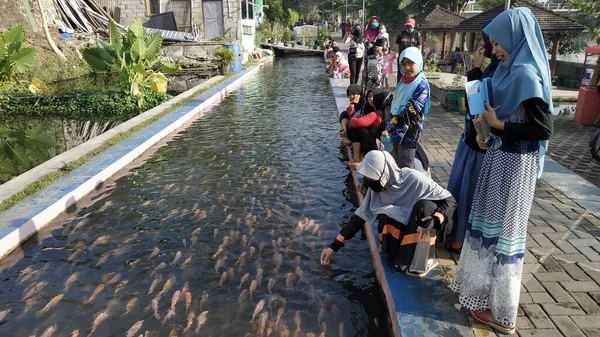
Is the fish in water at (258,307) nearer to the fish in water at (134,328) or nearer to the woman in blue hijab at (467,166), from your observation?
the fish in water at (134,328)

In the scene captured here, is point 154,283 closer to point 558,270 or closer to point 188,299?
point 188,299

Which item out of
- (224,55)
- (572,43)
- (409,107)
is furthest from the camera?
(572,43)

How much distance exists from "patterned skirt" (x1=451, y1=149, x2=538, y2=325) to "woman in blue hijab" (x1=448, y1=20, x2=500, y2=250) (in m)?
0.76

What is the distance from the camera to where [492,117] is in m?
2.76

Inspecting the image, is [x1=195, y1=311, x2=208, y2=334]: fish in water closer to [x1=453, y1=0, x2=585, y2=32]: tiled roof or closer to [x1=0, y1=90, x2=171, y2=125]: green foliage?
[x1=0, y1=90, x2=171, y2=125]: green foliage

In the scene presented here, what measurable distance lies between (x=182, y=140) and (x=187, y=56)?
14.8 m

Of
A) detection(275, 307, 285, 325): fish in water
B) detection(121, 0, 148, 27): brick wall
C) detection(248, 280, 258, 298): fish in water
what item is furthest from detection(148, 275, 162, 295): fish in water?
detection(121, 0, 148, 27): brick wall

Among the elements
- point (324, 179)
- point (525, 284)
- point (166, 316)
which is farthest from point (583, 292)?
point (324, 179)

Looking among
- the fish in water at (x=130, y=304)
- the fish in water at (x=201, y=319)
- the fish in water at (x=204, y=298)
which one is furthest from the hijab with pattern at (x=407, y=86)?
the fish in water at (x=130, y=304)

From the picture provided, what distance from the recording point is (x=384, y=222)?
13.0 feet

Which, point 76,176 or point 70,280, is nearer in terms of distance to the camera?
point 70,280

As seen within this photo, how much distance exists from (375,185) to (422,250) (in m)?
0.68

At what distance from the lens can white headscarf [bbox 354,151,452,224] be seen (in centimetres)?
361

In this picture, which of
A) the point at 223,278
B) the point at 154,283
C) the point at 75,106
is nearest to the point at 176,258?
the point at 154,283
